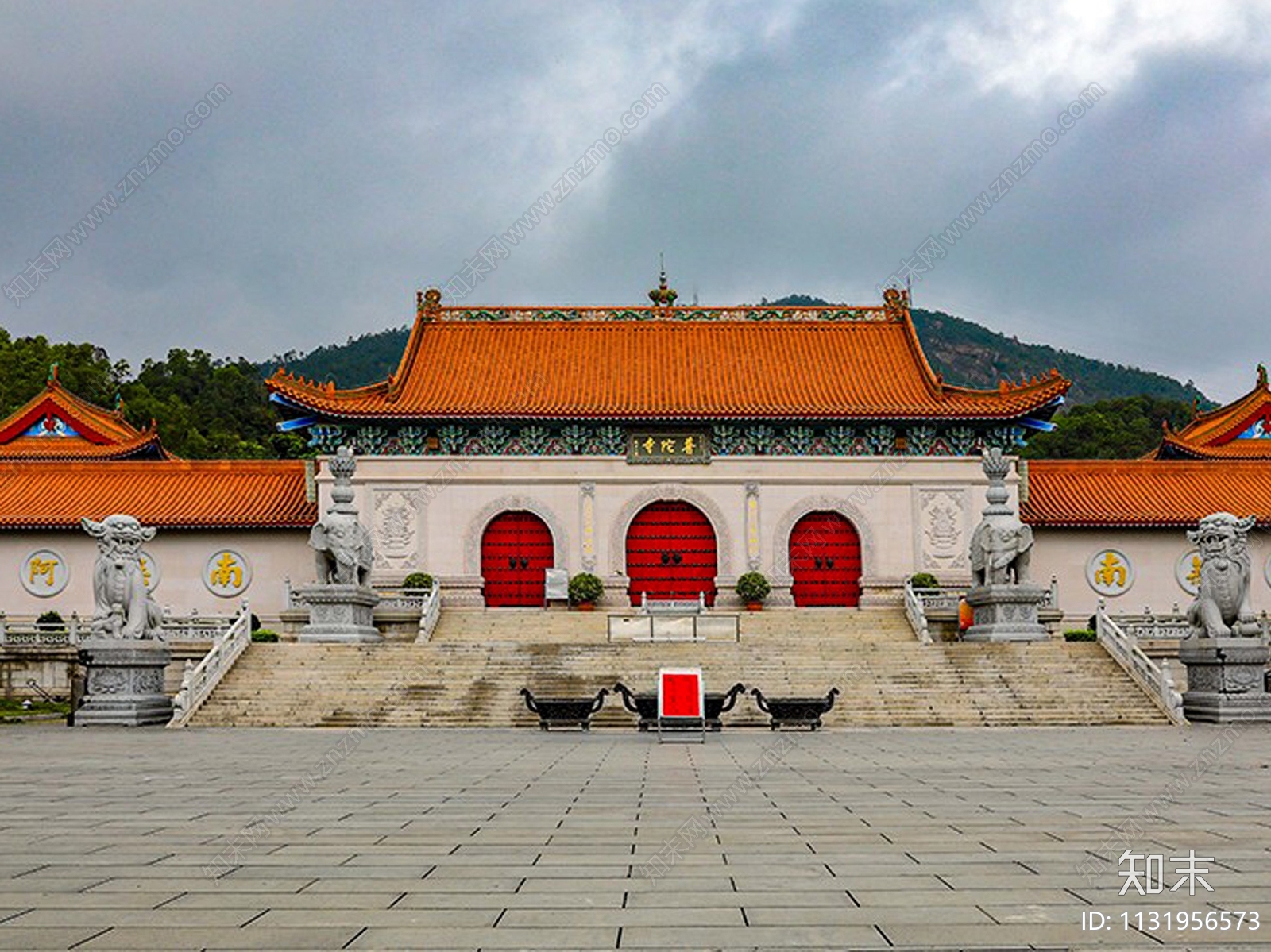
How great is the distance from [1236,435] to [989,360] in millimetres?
97833

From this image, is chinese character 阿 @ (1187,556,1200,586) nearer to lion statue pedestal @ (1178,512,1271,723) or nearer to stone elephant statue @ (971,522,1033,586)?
stone elephant statue @ (971,522,1033,586)

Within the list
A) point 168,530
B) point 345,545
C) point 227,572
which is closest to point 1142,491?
point 345,545

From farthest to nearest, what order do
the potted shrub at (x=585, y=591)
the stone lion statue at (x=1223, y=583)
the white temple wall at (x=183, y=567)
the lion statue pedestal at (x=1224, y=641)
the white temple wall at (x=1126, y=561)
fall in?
the white temple wall at (x=1126, y=561), the white temple wall at (x=183, y=567), the potted shrub at (x=585, y=591), the stone lion statue at (x=1223, y=583), the lion statue pedestal at (x=1224, y=641)

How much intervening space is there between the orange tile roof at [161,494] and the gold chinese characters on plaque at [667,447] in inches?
323

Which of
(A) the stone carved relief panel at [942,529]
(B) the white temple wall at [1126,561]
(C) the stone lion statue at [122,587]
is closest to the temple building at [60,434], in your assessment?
(C) the stone lion statue at [122,587]

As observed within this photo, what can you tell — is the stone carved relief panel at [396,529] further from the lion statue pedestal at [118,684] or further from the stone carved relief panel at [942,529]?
the stone carved relief panel at [942,529]

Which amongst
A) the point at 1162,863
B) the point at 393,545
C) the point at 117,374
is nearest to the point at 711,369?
the point at 393,545

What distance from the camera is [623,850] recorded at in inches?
252

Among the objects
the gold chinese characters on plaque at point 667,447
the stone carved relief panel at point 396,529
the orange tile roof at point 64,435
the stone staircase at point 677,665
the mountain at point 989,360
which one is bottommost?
the stone staircase at point 677,665

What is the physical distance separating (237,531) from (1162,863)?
27.4 meters

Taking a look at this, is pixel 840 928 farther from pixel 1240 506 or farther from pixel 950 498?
pixel 1240 506

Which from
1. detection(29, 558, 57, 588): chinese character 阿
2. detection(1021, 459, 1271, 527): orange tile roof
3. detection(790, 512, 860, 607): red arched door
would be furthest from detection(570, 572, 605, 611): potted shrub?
detection(29, 558, 57, 588): chinese character 阿

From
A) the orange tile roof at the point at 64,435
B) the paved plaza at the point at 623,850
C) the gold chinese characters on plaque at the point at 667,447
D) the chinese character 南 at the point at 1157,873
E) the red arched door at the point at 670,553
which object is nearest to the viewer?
the paved plaza at the point at 623,850

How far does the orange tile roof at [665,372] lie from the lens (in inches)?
1172
